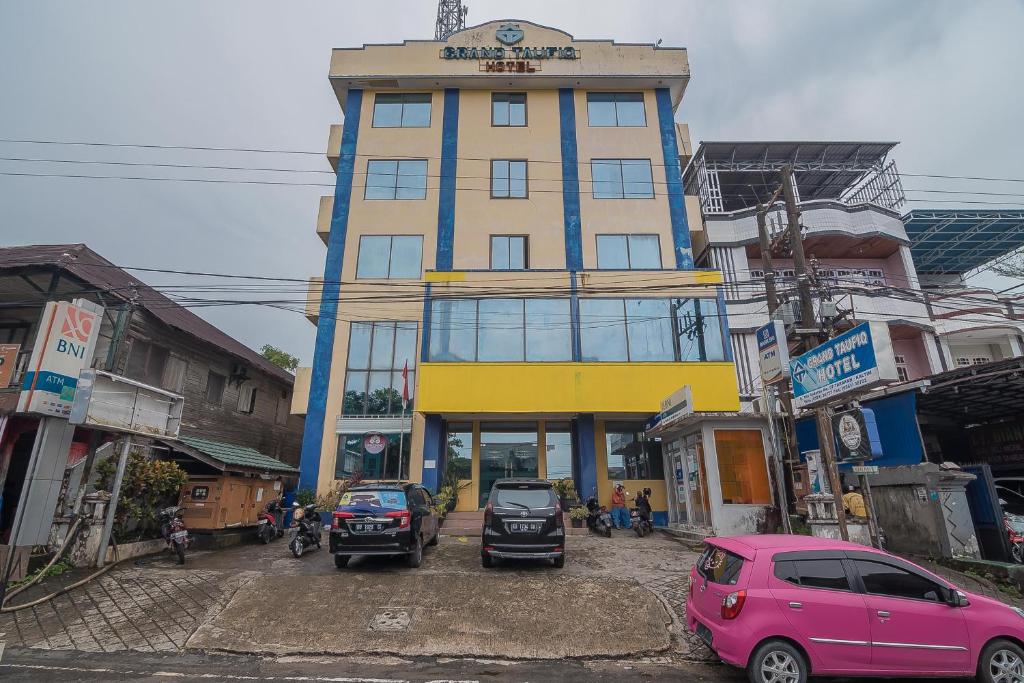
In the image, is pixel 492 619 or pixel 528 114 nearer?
pixel 492 619

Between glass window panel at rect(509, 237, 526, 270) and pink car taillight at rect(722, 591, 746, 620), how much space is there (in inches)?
658

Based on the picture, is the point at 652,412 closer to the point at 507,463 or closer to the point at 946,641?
the point at 507,463

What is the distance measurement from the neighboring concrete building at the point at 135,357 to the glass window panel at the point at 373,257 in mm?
6402

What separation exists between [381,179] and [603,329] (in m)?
12.4

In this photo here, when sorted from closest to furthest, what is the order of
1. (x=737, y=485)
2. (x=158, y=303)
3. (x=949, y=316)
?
(x=737, y=485)
(x=158, y=303)
(x=949, y=316)

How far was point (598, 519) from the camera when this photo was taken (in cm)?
1522

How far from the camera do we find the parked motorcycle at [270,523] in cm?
1401

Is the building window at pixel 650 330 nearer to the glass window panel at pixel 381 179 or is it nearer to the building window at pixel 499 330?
the building window at pixel 499 330

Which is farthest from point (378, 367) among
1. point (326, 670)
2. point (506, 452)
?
point (326, 670)

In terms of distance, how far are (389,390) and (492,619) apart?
12.4m

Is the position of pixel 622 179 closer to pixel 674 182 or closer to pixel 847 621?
pixel 674 182

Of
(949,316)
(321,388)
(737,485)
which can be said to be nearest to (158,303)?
(321,388)

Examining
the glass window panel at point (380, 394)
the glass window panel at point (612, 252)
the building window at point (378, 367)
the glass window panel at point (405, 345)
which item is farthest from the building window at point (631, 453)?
the glass window panel at point (380, 394)

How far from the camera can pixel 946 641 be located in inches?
215
